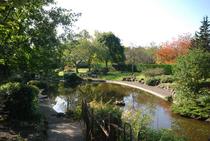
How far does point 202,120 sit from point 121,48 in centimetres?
4795

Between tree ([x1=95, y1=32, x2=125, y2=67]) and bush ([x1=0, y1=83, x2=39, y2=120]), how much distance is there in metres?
50.8

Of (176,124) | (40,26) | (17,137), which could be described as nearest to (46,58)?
(40,26)

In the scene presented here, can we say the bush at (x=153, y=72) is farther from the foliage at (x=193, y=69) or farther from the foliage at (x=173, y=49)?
the foliage at (x=193, y=69)

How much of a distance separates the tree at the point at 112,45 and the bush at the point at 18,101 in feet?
167

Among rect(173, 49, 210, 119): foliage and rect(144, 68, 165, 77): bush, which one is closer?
rect(173, 49, 210, 119): foliage

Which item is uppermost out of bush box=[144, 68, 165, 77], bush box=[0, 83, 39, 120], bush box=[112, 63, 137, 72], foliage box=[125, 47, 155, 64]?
foliage box=[125, 47, 155, 64]

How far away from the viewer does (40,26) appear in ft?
42.2

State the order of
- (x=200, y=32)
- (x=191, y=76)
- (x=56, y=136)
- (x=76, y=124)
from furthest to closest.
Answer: (x=200, y=32)
(x=191, y=76)
(x=76, y=124)
(x=56, y=136)

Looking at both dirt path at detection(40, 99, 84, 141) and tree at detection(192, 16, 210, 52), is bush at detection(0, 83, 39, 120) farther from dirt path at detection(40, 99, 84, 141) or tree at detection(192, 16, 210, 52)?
tree at detection(192, 16, 210, 52)

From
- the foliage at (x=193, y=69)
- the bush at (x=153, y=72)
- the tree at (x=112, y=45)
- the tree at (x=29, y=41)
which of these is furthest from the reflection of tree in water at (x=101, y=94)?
the tree at (x=112, y=45)

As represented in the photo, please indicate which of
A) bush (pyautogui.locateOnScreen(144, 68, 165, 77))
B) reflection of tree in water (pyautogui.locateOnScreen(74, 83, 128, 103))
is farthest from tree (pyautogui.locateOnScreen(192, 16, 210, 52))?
reflection of tree in water (pyautogui.locateOnScreen(74, 83, 128, 103))

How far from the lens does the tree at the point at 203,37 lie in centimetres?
4274

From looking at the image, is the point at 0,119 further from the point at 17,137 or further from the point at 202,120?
the point at 202,120

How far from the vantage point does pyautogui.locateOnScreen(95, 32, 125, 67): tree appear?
65625 millimetres
